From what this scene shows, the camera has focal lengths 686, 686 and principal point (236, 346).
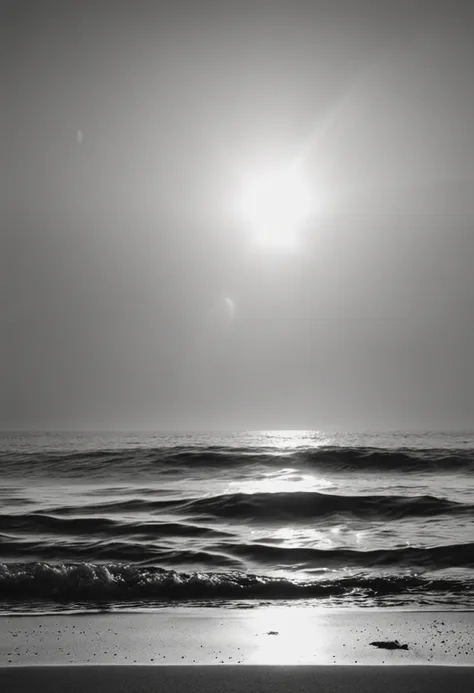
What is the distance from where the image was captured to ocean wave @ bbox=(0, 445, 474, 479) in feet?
91.8

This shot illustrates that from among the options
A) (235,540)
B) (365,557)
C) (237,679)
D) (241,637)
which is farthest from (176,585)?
(235,540)

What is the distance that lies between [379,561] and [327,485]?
11661mm

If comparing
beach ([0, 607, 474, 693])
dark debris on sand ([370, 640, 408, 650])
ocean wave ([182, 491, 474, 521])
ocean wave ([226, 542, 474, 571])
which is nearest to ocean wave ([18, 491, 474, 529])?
ocean wave ([182, 491, 474, 521])

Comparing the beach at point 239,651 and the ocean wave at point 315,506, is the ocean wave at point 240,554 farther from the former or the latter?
the ocean wave at point 315,506

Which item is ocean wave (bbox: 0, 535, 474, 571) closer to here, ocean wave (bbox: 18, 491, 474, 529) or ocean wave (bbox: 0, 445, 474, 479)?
ocean wave (bbox: 18, 491, 474, 529)

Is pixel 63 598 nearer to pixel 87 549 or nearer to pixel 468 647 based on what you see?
pixel 87 549

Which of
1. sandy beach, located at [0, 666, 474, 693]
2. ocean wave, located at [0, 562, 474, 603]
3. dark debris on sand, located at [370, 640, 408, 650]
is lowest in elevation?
ocean wave, located at [0, 562, 474, 603]

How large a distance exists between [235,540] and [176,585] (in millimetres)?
3914

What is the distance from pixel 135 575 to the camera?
28.4ft

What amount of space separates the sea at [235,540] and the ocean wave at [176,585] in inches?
0.6

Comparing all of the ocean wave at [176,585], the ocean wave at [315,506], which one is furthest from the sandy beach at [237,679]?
the ocean wave at [315,506]

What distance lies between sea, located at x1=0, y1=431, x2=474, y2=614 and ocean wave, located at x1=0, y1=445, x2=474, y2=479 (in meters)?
1.52

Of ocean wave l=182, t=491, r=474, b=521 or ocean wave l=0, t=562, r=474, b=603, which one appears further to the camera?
ocean wave l=182, t=491, r=474, b=521

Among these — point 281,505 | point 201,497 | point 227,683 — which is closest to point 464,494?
point 281,505
